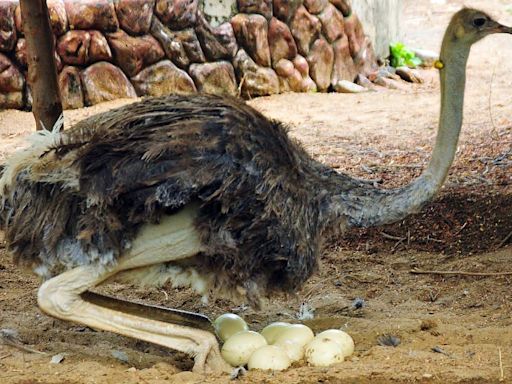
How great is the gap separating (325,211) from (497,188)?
9.00 feet

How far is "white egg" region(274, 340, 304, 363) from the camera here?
4.40 meters

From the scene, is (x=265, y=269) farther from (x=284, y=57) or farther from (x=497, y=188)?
(x=284, y=57)

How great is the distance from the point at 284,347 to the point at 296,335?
11 cm

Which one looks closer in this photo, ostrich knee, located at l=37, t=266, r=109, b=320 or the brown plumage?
the brown plumage

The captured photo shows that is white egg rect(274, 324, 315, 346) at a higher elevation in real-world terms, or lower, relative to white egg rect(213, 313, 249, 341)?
higher

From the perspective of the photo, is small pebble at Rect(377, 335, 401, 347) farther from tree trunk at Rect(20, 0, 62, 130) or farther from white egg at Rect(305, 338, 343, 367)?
tree trunk at Rect(20, 0, 62, 130)

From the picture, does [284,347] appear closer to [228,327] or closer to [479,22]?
[228,327]

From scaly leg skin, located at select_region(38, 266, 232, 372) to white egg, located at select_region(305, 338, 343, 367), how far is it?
1.29 feet

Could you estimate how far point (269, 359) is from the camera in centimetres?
430

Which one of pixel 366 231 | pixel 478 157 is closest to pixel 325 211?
pixel 366 231

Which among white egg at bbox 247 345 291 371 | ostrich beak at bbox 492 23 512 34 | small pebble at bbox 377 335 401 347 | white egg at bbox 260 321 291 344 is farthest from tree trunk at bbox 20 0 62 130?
ostrich beak at bbox 492 23 512 34

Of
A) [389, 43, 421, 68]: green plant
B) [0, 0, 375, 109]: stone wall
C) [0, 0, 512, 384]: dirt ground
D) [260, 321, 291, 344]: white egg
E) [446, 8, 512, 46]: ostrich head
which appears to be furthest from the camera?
[389, 43, 421, 68]: green plant

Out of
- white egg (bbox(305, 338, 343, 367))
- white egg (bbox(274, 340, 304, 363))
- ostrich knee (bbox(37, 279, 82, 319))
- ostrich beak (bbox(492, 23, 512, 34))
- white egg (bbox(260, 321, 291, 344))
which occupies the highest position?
ostrich beak (bbox(492, 23, 512, 34))

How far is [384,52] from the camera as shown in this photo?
13367 mm
